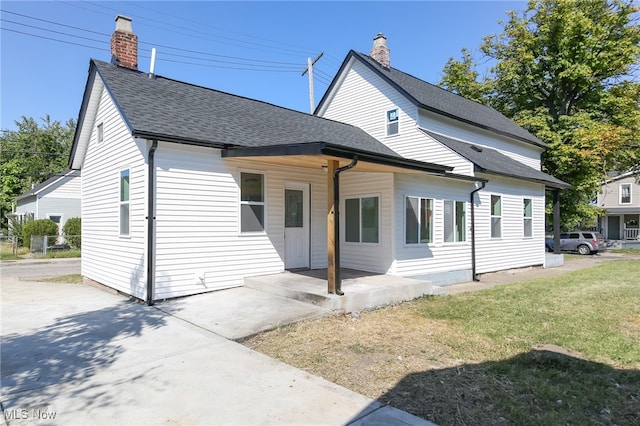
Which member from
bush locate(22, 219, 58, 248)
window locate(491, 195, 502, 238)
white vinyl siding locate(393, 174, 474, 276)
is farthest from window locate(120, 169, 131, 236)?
bush locate(22, 219, 58, 248)

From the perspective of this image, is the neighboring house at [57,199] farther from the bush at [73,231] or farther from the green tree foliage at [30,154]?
the green tree foliage at [30,154]

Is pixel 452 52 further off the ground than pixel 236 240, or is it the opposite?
pixel 452 52

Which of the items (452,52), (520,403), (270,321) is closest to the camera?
(520,403)

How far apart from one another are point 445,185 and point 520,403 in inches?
329

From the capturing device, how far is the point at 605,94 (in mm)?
22234

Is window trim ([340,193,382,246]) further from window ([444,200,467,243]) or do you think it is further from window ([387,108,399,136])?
window ([387,108,399,136])

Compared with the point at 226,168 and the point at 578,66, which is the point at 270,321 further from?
the point at 578,66

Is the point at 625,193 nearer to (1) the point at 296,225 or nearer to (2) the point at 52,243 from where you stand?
(1) the point at 296,225

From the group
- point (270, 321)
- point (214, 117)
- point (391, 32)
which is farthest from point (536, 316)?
point (391, 32)

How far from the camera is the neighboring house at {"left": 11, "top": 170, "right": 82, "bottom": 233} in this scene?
2661 centimetres

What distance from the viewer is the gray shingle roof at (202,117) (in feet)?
26.0

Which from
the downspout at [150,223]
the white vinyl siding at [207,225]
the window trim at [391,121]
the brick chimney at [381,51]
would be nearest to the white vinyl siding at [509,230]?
the window trim at [391,121]

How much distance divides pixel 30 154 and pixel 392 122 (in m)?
47.4

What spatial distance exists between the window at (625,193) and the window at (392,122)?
107 ft
